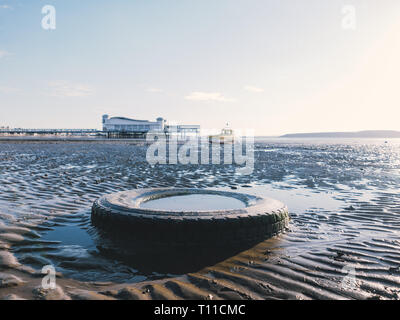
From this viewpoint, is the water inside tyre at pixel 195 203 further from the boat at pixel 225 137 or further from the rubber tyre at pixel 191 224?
the boat at pixel 225 137

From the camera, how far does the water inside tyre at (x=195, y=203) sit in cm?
607

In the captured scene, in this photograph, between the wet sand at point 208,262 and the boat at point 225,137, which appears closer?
the wet sand at point 208,262

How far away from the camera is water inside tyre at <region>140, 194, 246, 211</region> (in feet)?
19.9

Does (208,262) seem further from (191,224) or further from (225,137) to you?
(225,137)

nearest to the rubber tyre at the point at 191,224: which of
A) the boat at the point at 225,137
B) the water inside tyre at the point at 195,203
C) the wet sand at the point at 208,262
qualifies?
the wet sand at the point at 208,262

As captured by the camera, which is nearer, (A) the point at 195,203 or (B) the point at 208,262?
A: (B) the point at 208,262

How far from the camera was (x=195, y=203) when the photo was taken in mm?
6504

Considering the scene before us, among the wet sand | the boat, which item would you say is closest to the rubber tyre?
the wet sand

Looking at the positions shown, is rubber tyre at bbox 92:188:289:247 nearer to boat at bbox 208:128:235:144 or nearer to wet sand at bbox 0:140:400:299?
wet sand at bbox 0:140:400:299

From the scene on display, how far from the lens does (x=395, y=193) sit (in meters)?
10.4

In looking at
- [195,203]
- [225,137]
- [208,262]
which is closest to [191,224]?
[208,262]

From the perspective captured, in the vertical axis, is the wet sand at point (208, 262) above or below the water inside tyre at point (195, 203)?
below
